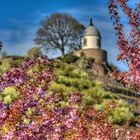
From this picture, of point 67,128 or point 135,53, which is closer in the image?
point 135,53

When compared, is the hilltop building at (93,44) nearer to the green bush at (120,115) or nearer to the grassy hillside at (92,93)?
the grassy hillside at (92,93)

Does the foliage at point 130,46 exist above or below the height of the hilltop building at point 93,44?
below

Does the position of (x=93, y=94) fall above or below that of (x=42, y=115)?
above

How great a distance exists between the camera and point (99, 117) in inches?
396

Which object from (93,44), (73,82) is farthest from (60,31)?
(73,82)

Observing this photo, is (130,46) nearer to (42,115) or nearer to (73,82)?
(42,115)

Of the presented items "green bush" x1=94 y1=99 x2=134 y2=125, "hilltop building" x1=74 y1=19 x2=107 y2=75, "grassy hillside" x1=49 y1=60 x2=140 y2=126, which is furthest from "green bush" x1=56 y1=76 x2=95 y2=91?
"hilltop building" x1=74 y1=19 x2=107 y2=75

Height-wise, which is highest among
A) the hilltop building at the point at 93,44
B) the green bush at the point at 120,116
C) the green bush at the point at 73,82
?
the hilltop building at the point at 93,44

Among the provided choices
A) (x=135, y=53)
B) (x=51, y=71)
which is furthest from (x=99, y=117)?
(x=135, y=53)

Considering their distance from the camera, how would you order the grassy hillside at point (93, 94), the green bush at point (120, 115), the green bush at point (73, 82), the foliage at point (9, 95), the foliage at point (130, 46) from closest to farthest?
the foliage at point (130, 46) → the foliage at point (9, 95) → the green bush at point (120, 115) → the grassy hillside at point (93, 94) → the green bush at point (73, 82)

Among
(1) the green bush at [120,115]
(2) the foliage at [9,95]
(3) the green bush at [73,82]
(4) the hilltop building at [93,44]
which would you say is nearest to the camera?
(2) the foliage at [9,95]

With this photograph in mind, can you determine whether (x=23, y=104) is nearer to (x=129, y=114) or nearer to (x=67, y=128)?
(x=67, y=128)

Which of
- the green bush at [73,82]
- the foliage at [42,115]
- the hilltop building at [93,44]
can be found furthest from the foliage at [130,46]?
the hilltop building at [93,44]

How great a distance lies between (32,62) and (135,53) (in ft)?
8.96
